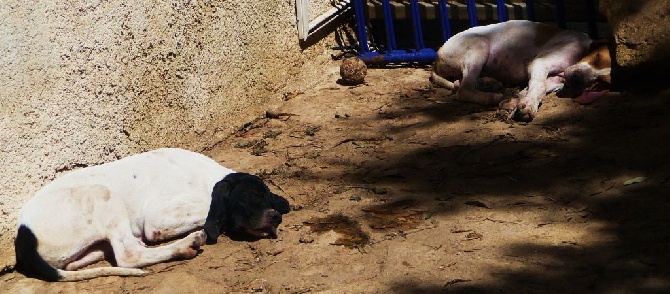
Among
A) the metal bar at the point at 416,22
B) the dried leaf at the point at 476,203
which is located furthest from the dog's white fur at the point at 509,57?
the dried leaf at the point at 476,203

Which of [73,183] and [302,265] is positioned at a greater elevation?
[73,183]

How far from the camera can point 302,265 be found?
4.55 meters

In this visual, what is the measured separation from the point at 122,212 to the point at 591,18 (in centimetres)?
388

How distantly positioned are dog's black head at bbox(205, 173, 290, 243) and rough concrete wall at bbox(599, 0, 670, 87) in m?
2.63

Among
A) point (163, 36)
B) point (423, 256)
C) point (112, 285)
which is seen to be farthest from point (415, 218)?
point (163, 36)

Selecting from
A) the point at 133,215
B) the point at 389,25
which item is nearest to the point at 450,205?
the point at 133,215

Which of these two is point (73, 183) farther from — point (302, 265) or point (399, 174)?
point (399, 174)

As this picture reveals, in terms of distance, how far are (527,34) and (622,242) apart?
302cm

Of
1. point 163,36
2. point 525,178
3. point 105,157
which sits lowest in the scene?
point 525,178

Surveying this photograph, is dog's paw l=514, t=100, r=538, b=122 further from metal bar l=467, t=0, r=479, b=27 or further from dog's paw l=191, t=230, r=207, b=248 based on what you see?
dog's paw l=191, t=230, r=207, b=248

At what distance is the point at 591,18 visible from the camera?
7.01 meters

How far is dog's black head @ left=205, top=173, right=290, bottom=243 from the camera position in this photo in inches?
191

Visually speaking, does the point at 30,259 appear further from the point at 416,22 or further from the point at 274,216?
the point at 416,22

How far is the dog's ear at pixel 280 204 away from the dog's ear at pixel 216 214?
0.92 ft
